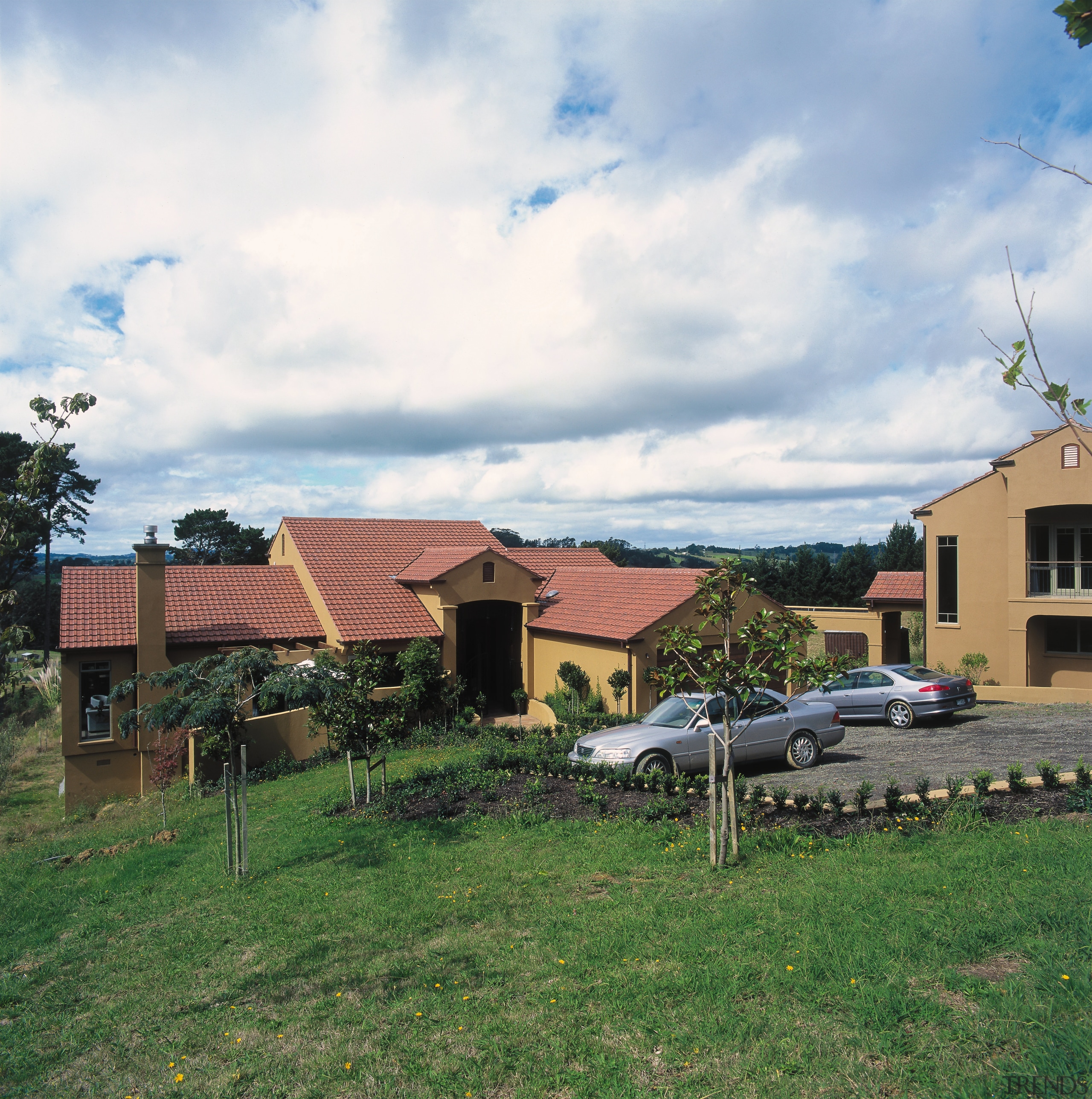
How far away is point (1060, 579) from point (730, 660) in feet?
72.5

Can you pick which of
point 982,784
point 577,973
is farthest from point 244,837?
point 982,784

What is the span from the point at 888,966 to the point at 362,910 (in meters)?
5.10

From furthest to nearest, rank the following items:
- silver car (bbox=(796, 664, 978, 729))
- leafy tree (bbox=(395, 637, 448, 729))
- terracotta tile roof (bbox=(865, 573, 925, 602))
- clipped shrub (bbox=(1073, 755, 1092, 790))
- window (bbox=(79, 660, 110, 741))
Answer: terracotta tile roof (bbox=(865, 573, 925, 602)) < leafy tree (bbox=(395, 637, 448, 729)) < window (bbox=(79, 660, 110, 741)) < silver car (bbox=(796, 664, 978, 729)) < clipped shrub (bbox=(1073, 755, 1092, 790))

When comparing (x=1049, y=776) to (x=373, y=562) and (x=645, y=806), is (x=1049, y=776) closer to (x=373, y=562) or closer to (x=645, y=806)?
(x=645, y=806)

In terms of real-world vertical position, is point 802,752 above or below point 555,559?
below

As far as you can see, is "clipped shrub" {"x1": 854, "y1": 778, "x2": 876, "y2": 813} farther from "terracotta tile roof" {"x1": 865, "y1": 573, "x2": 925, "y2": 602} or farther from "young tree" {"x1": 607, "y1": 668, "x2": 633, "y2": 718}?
"terracotta tile roof" {"x1": 865, "y1": 573, "x2": 925, "y2": 602}

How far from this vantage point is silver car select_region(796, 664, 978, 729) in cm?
1803

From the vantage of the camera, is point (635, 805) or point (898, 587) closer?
point (635, 805)

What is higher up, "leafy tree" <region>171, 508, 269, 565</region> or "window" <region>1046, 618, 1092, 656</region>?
"leafy tree" <region>171, 508, 269, 565</region>

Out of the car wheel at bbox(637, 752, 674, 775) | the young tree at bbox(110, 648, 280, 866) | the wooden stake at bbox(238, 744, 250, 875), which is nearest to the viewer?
the wooden stake at bbox(238, 744, 250, 875)

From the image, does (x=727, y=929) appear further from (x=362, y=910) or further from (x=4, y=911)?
(x=4, y=911)

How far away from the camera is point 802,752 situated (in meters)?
13.8

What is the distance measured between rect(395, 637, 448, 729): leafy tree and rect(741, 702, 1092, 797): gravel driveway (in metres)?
10.5

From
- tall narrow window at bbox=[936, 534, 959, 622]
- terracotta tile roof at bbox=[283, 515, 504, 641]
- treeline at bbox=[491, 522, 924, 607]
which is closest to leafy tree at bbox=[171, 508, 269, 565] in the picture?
treeline at bbox=[491, 522, 924, 607]
